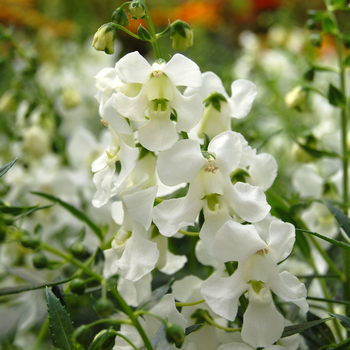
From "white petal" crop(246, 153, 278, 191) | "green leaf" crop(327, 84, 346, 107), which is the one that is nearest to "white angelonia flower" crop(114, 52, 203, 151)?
"white petal" crop(246, 153, 278, 191)

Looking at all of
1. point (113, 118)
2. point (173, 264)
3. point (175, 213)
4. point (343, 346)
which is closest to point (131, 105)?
point (113, 118)

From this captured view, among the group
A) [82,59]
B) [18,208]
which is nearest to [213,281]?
[18,208]

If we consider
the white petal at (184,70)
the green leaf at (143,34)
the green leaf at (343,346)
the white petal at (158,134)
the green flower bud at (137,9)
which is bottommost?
the green leaf at (343,346)

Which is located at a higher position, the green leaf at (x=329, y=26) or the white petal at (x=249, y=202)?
the green leaf at (x=329, y=26)

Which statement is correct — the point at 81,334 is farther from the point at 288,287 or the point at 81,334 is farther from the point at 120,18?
the point at 120,18

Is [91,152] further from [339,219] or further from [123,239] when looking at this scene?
[339,219]

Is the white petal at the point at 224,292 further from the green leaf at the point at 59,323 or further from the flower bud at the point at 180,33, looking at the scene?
the flower bud at the point at 180,33

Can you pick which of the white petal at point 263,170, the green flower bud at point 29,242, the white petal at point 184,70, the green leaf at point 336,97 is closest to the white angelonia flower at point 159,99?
the white petal at point 184,70

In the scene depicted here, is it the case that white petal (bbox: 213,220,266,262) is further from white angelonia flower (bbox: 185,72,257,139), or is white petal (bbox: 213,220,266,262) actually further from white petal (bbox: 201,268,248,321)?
white angelonia flower (bbox: 185,72,257,139)
